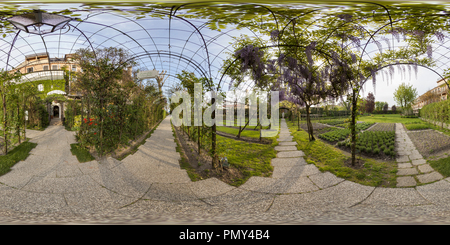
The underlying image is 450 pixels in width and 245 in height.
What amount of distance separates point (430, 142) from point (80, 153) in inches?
120

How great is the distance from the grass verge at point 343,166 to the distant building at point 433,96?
0.57 metres

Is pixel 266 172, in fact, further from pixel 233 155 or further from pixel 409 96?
pixel 409 96

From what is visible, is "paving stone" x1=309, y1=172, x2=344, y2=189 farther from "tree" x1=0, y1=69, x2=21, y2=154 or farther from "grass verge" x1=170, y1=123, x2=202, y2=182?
"tree" x1=0, y1=69, x2=21, y2=154

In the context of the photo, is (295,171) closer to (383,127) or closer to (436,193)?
(383,127)

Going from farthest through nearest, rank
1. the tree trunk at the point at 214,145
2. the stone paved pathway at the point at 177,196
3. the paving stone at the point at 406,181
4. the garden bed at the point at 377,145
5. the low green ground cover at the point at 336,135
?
the tree trunk at the point at 214,145, the low green ground cover at the point at 336,135, the garden bed at the point at 377,145, the paving stone at the point at 406,181, the stone paved pathway at the point at 177,196

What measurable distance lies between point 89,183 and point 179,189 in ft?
2.32

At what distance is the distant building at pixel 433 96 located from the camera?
127cm

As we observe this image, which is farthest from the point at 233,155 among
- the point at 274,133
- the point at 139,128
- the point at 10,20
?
the point at 10,20

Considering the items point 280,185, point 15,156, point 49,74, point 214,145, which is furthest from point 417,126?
point 15,156

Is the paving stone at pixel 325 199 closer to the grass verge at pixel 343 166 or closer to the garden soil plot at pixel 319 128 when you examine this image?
the grass verge at pixel 343 166

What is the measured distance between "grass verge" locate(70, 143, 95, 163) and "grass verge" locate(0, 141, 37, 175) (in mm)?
366

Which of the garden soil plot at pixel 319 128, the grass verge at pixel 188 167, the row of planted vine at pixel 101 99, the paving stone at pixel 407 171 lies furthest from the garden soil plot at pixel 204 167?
the paving stone at pixel 407 171

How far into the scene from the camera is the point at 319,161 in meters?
1.32

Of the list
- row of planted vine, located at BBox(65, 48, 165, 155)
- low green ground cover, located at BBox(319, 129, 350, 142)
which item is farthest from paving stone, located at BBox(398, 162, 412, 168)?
row of planted vine, located at BBox(65, 48, 165, 155)
